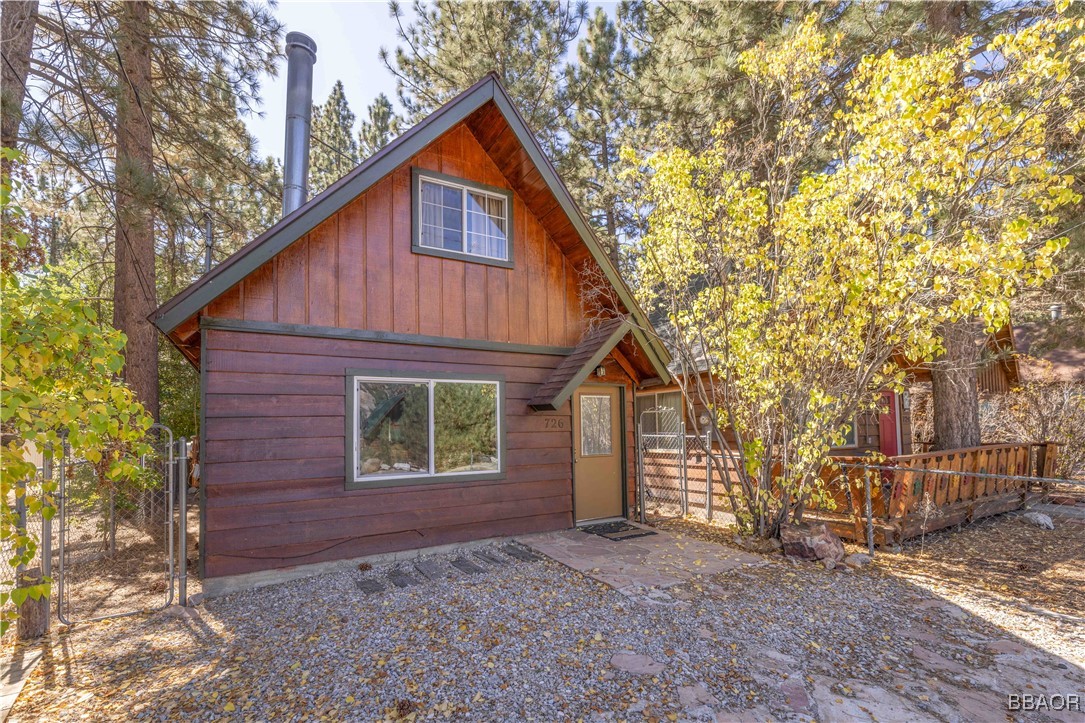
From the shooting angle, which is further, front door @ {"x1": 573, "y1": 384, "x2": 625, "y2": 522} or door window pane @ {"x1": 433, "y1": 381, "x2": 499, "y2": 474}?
front door @ {"x1": 573, "y1": 384, "x2": 625, "y2": 522}

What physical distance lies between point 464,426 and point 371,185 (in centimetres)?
304

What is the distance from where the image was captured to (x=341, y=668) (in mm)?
3465

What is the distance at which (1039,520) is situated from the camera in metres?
7.69

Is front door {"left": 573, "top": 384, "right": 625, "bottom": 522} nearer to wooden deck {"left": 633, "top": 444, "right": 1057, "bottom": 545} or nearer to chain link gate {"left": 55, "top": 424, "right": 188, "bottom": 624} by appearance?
wooden deck {"left": 633, "top": 444, "right": 1057, "bottom": 545}

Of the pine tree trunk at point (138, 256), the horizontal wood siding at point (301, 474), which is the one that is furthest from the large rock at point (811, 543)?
the pine tree trunk at point (138, 256)

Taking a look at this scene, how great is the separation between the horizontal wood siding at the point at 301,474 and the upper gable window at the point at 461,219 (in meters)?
1.34

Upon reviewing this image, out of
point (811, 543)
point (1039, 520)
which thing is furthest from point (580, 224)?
point (1039, 520)

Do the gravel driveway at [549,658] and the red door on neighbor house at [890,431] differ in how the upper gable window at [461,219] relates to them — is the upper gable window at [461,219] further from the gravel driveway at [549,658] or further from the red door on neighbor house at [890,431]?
the red door on neighbor house at [890,431]

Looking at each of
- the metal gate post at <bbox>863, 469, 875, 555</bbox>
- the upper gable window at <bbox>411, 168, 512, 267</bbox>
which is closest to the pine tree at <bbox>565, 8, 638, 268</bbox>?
the upper gable window at <bbox>411, 168, 512, 267</bbox>

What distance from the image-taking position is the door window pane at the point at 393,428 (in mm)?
5777

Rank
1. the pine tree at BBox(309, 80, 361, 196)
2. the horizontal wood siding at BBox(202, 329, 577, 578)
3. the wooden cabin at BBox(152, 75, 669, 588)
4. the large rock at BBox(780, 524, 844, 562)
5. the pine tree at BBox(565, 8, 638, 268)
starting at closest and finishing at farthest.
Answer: the horizontal wood siding at BBox(202, 329, 577, 578)
the wooden cabin at BBox(152, 75, 669, 588)
the large rock at BBox(780, 524, 844, 562)
the pine tree at BBox(565, 8, 638, 268)
the pine tree at BBox(309, 80, 361, 196)

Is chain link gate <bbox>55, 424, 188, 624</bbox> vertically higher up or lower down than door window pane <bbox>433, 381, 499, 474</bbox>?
lower down

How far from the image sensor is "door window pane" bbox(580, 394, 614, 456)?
7709 millimetres

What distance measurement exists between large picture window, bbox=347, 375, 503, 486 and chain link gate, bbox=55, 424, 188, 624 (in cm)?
169
